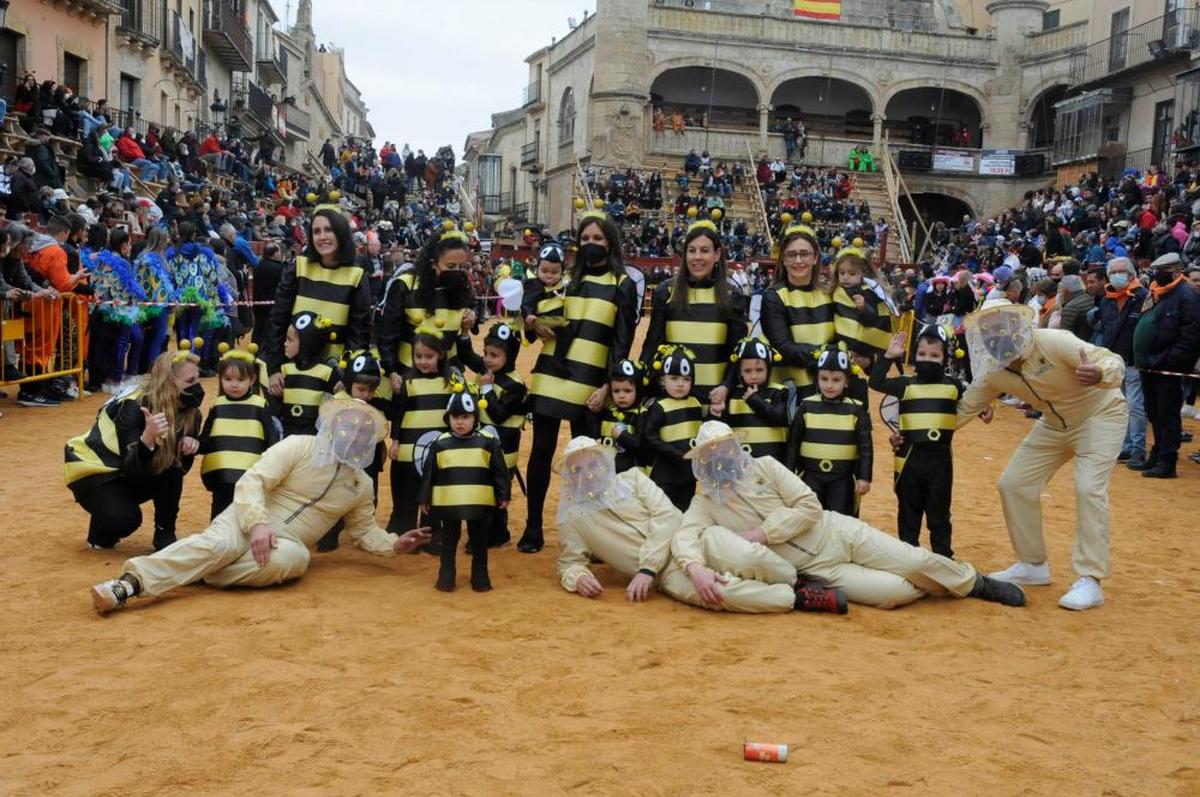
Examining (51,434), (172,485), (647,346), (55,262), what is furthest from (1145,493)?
(55,262)

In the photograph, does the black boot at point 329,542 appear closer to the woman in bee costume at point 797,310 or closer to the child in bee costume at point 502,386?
the child in bee costume at point 502,386

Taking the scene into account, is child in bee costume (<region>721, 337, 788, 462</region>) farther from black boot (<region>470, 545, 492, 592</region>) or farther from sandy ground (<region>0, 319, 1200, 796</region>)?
black boot (<region>470, 545, 492, 592</region>)

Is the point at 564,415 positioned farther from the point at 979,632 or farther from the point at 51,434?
the point at 51,434

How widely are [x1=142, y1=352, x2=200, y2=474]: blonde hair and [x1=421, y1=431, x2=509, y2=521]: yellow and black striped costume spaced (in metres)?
1.58

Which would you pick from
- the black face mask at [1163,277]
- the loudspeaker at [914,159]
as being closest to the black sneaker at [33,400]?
the black face mask at [1163,277]

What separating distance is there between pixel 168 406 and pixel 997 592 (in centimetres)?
494

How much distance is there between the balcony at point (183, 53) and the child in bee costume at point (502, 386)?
1175 inches

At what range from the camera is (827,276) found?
295 inches

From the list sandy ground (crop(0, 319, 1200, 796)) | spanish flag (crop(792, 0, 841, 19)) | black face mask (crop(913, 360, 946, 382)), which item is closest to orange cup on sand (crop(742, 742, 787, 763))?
sandy ground (crop(0, 319, 1200, 796))

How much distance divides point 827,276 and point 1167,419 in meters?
6.02

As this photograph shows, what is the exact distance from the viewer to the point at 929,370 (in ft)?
23.1

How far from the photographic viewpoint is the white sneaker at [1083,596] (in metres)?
6.56

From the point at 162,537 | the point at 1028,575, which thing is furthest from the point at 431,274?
the point at 1028,575

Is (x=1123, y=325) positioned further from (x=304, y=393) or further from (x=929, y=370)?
(x=304, y=393)
